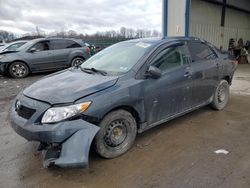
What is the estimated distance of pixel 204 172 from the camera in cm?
278

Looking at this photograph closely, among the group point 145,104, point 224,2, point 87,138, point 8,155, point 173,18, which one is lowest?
point 8,155

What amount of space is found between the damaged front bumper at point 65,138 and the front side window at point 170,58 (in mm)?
1530

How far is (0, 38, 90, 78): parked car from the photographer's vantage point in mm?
9578

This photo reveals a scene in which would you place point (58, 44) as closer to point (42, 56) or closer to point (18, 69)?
point (42, 56)

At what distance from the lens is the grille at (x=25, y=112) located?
285 cm

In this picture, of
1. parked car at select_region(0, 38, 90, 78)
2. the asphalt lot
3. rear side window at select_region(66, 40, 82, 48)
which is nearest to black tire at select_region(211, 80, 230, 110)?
the asphalt lot

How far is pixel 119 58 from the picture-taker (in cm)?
382

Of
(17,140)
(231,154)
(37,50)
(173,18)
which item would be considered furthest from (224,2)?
(17,140)

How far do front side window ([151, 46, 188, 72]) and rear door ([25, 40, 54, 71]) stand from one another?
7.39 metres

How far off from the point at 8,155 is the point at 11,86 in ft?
17.8

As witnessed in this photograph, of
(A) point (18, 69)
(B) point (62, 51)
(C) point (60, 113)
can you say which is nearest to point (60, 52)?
(B) point (62, 51)

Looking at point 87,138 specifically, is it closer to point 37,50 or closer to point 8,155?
point 8,155

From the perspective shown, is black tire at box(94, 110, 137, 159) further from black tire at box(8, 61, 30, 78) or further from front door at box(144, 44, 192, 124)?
black tire at box(8, 61, 30, 78)

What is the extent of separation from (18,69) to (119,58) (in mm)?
7280
